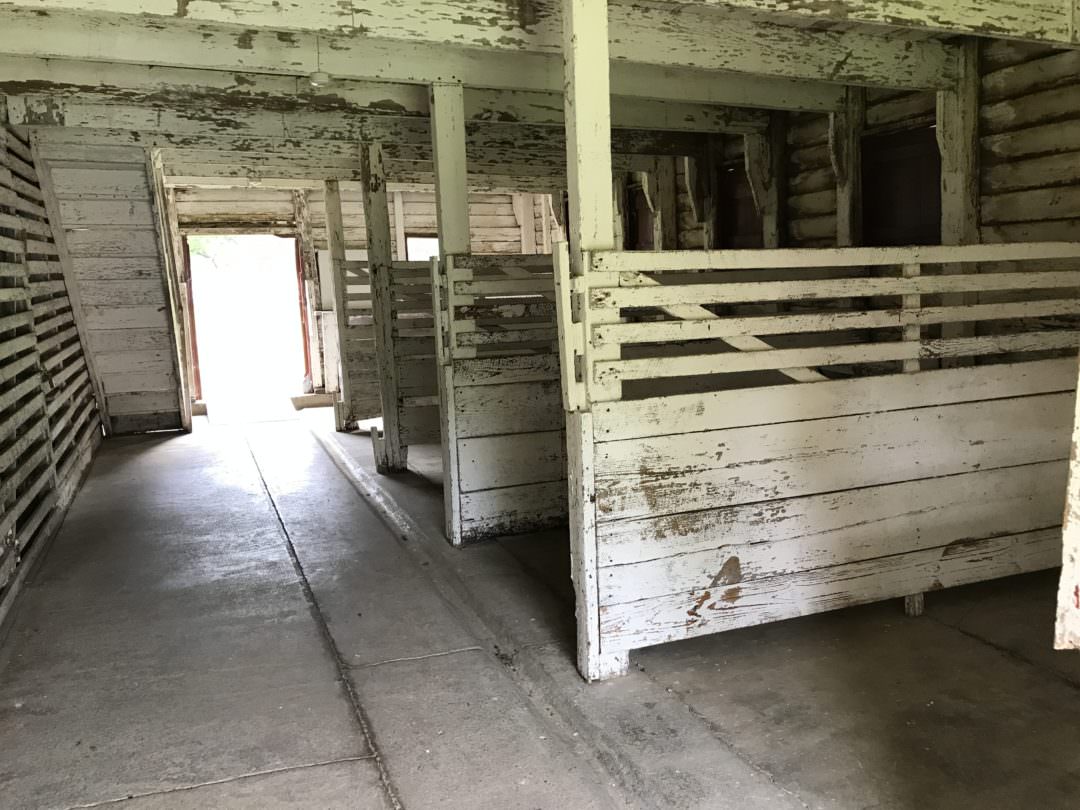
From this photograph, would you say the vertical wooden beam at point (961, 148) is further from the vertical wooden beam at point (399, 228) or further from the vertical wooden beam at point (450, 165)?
the vertical wooden beam at point (399, 228)

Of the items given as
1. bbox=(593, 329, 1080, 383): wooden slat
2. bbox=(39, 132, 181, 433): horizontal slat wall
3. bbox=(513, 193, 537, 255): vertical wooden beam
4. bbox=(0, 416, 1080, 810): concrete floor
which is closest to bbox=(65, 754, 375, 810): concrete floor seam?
A: bbox=(0, 416, 1080, 810): concrete floor

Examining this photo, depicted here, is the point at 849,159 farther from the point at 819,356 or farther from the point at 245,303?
the point at 245,303

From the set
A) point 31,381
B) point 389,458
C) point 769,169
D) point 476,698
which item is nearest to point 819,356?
point 476,698

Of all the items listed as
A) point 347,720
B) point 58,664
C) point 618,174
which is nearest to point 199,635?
point 58,664

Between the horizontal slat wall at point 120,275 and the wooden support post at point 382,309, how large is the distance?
70.7 inches

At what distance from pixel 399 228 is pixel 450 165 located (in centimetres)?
681

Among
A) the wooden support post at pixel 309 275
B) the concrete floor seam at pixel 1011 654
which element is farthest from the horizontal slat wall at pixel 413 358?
the wooden support post at pixel 309 275

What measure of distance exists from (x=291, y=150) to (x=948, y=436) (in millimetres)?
5644

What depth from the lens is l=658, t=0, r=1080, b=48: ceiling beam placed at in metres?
2.95

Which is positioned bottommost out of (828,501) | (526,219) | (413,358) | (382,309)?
(828,501)

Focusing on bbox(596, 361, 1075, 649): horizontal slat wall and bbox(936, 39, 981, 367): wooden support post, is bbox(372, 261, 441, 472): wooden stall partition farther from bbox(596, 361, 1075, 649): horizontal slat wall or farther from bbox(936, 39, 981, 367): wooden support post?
bbox(596, 361, 1075, 649): horizontal slat wall

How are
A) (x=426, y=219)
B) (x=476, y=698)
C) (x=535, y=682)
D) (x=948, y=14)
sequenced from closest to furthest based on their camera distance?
1. (x=476, y=698)
2. (x=535, y=682)
3. (x=948, y=14)
4. (x=426, y=219)

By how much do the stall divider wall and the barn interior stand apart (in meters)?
0.05

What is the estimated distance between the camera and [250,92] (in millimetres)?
4730
